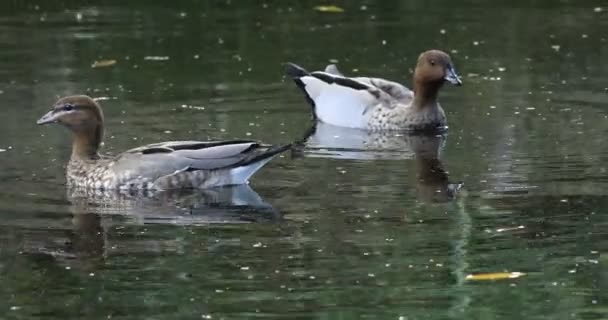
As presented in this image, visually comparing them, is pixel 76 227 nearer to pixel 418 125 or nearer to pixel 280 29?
pixel 418 125

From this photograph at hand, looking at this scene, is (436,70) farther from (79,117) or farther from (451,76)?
(79,117)

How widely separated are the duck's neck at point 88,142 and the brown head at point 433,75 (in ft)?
11.6

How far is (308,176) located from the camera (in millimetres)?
12172

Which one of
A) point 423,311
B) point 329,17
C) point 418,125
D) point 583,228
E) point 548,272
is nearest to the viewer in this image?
point 423,311

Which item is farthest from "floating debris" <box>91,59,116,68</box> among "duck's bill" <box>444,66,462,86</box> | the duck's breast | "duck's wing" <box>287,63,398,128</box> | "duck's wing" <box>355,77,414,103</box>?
"duck's bill" <box>444,66,462,86</box>

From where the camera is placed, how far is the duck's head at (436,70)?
49.1 feet

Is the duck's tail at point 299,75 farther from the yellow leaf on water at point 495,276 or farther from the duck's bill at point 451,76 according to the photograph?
the yellow leaf on water at point 495,276

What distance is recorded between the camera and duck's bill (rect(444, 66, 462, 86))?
48.6 feet

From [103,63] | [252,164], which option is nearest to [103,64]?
[103,63]

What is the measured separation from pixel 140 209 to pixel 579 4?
10.2 m

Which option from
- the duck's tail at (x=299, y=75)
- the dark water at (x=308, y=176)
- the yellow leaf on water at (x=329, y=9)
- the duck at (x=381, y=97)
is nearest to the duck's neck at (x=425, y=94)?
the duck at (x=381, y=97)

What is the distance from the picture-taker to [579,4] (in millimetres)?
20234

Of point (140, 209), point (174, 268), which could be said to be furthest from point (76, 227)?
point (174, 268)

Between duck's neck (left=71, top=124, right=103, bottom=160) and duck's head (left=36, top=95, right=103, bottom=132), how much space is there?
0.09 ft
